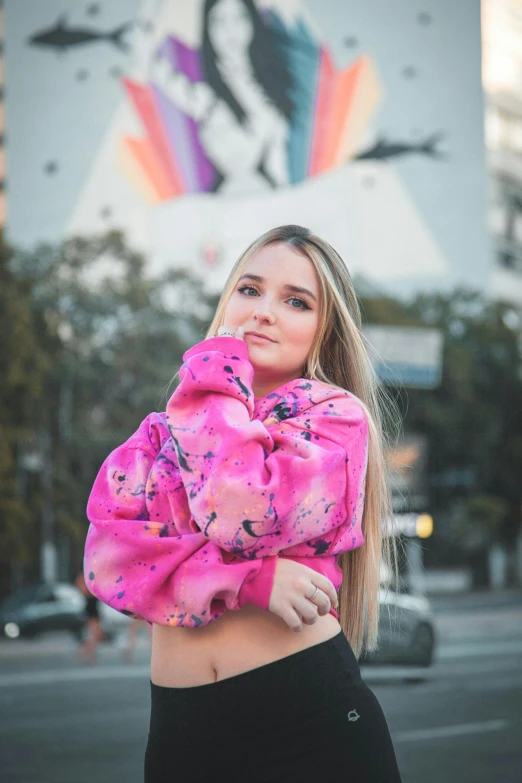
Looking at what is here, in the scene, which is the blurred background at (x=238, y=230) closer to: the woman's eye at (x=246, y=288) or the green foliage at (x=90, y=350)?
the green foliage at (x=90, y=350)

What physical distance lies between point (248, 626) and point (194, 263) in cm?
6719

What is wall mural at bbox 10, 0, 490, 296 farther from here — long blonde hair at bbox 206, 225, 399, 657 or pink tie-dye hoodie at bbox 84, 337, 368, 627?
pink tie-dye hoodie at bbox 84, 337, 368, 627

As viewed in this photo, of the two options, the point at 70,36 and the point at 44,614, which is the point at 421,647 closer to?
the point at 44,614

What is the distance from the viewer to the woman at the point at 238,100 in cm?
7131

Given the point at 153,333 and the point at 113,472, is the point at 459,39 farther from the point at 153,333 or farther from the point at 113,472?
the point at 113,472

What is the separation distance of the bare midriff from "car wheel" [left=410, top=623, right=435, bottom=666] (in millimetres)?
5134

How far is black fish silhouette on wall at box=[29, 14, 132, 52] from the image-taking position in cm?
7325

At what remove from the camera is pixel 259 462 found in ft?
6.98

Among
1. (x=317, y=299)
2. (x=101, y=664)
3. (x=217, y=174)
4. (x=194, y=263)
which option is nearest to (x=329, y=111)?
(x=217, y=174)

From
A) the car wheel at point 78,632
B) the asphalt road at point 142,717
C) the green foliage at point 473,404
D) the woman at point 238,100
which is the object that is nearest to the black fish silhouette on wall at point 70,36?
the woman at point 238,100

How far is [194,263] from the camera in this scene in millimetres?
68812

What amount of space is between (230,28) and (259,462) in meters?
75.7

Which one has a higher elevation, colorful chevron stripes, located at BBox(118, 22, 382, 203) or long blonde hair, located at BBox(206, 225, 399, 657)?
long blonde hair, located at BBox(206, 225, 399, 657)

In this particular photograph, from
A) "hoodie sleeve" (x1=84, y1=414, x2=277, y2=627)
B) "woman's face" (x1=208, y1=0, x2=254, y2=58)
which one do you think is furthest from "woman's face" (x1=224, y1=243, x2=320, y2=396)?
"woman's face" (x1=208, y1=0, x2=254, y2=58)
